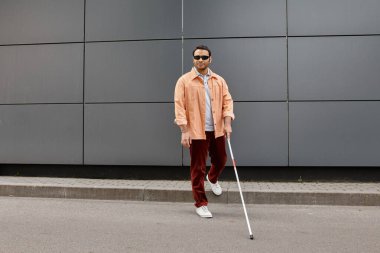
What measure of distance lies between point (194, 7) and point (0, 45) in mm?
3928

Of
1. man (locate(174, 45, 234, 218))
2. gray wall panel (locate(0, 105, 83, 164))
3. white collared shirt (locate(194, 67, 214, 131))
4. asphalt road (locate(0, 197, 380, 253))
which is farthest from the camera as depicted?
gray wall panel (locate(0, 105, 83, 164))

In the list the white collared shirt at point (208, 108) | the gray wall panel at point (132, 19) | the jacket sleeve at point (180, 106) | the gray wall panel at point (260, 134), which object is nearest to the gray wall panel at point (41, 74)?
the gray wall panel at point (132, 19)

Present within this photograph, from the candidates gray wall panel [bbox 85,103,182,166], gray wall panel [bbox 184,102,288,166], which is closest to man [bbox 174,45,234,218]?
gray wall panel [bbox 184,102,288,166]

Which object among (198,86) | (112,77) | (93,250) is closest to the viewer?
(93,250)

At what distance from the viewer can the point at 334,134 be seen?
7289mm

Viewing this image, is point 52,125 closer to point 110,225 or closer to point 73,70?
point 73,70

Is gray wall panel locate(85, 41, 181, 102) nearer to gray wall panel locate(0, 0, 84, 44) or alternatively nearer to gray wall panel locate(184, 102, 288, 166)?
gray wall panel locate(0, 0, 84, 44)

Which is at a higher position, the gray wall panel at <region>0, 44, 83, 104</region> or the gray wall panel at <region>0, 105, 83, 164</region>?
the gray wall panel at <region>0, 44, 83, 104</region>

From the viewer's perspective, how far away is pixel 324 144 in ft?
24.0

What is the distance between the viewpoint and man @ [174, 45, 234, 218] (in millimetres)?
5133

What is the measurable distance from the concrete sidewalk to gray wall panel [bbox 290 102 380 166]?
51 cm

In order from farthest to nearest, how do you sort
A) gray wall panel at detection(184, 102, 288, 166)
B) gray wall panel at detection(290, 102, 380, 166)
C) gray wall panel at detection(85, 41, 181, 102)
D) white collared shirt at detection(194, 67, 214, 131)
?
1. gray wall panel at detection(85, 41, 181, 102)
2. gray wall panel at detection(184, 102, 288, 166)
3. gray wall panel at detection(290, 102, 380, 166)
4. white collared shirt at detection(194, 67, 214, 131)

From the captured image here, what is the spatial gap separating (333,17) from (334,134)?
2063mm

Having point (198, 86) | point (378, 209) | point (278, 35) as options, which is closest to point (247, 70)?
point (278, 35)
